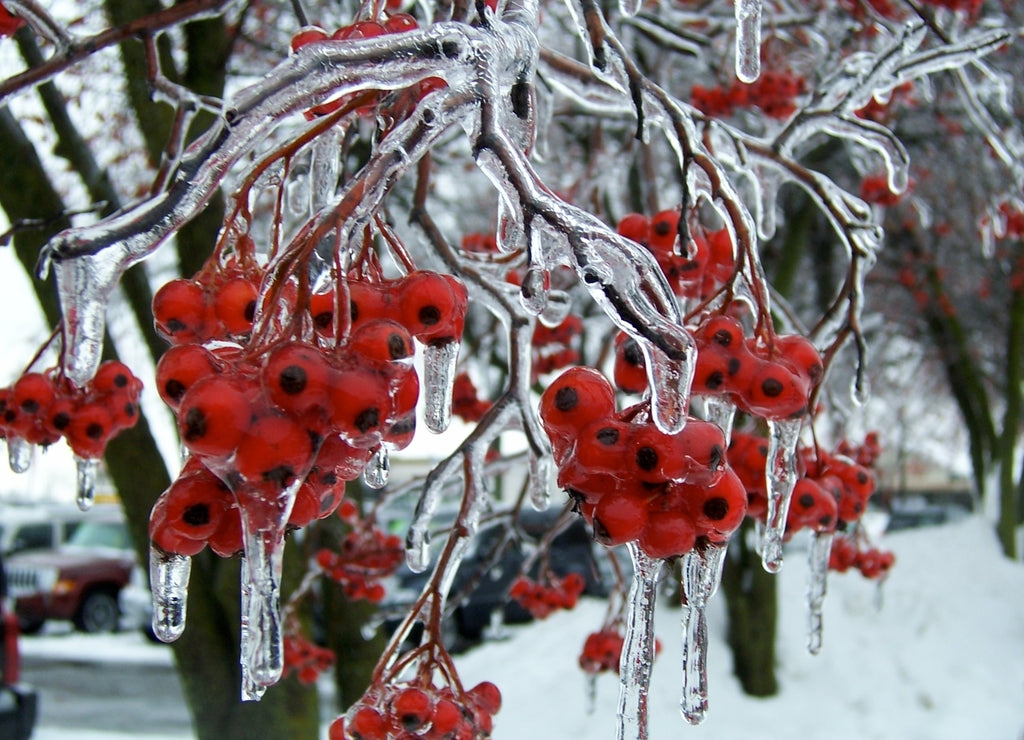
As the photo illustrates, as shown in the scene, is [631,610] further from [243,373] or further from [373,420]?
[243,373]

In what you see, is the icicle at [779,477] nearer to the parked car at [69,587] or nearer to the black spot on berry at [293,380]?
the black spot on berry at [293,380]

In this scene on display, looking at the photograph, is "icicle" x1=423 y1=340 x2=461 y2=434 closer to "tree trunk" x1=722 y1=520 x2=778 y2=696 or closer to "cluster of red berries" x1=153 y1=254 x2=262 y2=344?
"cluster of red berries" x1=153 y1=254 x2=262 y2=344

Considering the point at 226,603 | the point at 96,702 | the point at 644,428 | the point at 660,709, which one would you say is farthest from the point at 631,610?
the point at 96,702

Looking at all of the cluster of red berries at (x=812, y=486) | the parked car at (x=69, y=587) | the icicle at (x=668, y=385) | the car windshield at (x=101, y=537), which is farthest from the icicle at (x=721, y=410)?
the car windshield at (x=101, y=537)

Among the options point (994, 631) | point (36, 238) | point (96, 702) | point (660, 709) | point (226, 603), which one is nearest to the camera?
point (36, 238)

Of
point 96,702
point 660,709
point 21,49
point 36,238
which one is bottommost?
point 96,702

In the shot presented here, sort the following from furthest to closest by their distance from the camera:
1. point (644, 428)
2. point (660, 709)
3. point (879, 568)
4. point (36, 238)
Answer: point (660, 709) < point (879, 568) < point (36, 238) < point (644, 428)

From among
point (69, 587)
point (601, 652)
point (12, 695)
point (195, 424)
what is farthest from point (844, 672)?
point (69, 587)

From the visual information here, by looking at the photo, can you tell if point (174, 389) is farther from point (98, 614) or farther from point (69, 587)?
point (98, 614)
